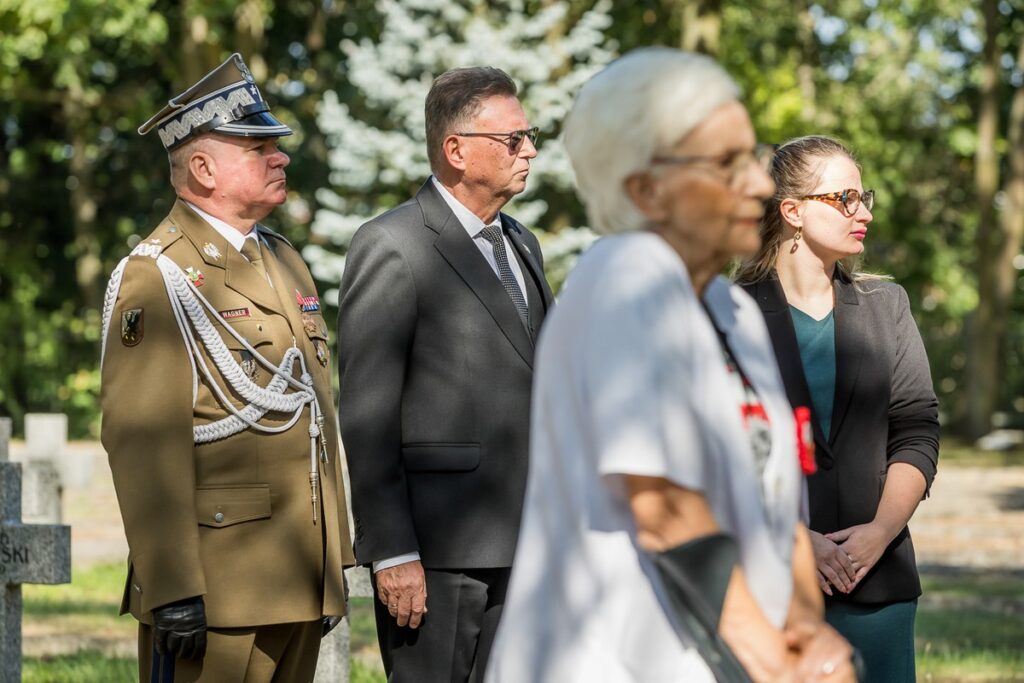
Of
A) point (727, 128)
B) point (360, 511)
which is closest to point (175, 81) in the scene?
point (360, 511)

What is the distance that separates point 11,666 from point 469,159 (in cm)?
293

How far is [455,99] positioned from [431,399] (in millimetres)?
896

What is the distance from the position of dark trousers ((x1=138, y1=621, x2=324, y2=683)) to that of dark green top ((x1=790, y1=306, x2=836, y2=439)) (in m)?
1.50

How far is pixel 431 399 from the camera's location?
4422 millimetres

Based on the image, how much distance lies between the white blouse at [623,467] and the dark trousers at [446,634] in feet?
6.04

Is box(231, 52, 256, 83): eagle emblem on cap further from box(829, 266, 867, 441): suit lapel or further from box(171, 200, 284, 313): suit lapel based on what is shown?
box(829, 266, 867, 441): suit lapel

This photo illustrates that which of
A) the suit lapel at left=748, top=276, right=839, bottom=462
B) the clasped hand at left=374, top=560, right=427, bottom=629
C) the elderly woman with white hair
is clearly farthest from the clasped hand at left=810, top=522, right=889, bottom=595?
the elderly woman with white hair

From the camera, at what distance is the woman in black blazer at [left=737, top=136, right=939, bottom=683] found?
4.35m

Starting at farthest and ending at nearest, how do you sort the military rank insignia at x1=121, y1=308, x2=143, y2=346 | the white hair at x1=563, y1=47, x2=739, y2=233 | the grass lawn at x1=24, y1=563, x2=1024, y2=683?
the grass lawn at x1=24, y1=563, x2=1024, y2=683, the military rank insignia at x1=121, y1=308, x2=143, y2=346, the white hair at x1=563, y1=47, x2=739, y2=233

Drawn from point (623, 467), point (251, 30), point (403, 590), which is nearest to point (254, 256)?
point (403, 590)

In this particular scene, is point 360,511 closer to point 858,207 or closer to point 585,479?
point 858,207

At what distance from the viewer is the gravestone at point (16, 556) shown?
6.14m

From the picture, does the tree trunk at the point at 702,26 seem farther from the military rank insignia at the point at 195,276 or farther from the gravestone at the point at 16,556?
the military rank insignia at the point at 195,276

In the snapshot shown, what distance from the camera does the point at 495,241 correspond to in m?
4.73
